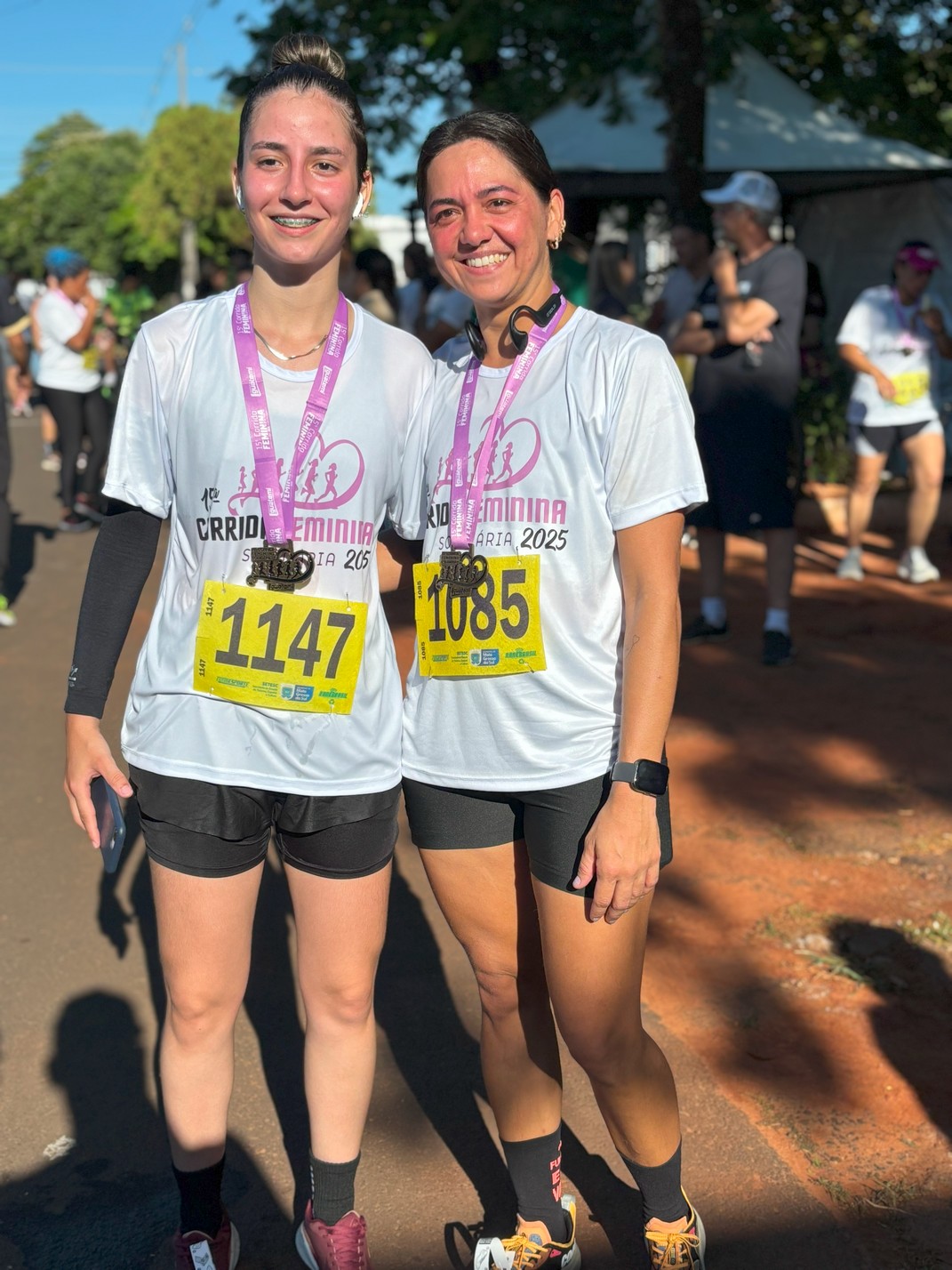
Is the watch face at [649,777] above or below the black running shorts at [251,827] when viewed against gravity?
above

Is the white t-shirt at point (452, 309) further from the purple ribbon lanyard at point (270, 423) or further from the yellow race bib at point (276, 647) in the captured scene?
the yellow race bib at point (276, 647)

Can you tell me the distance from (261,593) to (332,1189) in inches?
45.5

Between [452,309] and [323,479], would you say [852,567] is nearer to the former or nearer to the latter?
[452,309]

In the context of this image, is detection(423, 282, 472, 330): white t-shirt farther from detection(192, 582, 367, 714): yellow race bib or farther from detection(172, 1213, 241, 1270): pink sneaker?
detection(172, 1213, 241, 1270): pink sneaker

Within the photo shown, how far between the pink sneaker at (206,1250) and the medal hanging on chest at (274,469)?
1261 millimetres

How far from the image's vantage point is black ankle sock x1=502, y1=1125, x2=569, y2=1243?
105 inches

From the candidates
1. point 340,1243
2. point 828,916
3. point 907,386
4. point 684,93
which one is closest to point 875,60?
point 684,93

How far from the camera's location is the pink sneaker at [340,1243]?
2.62 metres

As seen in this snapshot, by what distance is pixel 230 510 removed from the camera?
7.82ft

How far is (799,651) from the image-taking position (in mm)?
7340

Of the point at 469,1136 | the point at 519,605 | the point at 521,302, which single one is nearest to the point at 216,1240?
the point at 469,1136

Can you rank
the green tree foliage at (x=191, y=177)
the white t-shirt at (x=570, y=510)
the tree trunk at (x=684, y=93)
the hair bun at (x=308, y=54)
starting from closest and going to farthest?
the white t-shirt at (x=570, y=510) < the hair bun at (x=308, y=54) < the tree trunk at (x=684, y=93) < the green tree foliage at (x=191, y=177)

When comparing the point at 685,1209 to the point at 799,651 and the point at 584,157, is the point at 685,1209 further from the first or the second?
the point at 584,157

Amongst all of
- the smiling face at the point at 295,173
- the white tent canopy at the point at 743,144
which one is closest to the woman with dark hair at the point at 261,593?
the smiling face at the point at 295,173
